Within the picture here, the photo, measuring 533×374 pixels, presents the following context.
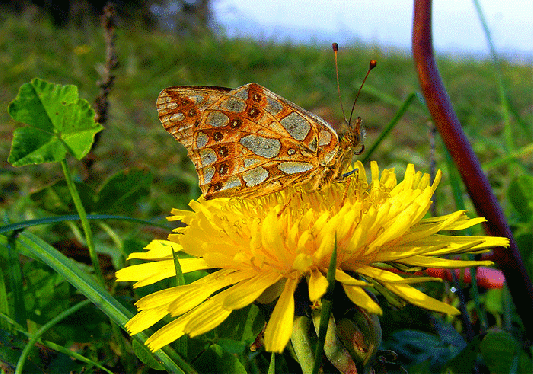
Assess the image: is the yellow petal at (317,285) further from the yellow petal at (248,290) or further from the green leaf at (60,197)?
the green leaf at (60,197)

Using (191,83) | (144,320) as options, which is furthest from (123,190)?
(191,83)

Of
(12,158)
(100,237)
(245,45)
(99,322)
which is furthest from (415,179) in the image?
(245,45)

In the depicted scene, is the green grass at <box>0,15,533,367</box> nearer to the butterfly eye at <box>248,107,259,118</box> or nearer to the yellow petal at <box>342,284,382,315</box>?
the butterfly eye at <box>248,107,259,118</box>

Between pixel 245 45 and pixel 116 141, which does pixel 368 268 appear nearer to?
pixel 116 141

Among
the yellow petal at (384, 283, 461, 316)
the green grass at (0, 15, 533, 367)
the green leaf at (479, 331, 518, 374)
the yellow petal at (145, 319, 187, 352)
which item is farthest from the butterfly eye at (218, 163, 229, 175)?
the green leaf at (479, 331, 518, 374)

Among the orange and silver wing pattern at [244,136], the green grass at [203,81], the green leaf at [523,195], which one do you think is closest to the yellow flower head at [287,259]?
the orange and silver wing pattern at [244,136]

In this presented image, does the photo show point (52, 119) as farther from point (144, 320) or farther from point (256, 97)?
point (144, 320)
